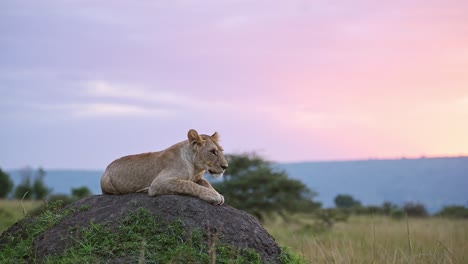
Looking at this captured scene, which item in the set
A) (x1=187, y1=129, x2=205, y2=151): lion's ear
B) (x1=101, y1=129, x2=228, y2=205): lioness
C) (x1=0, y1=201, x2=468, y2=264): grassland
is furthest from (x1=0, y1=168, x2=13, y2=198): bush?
(x1=187, y1=129, x2=205, y2=151): lion's ear

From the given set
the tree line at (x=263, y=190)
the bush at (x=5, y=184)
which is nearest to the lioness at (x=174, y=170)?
the tree line at (x=263, y=190)

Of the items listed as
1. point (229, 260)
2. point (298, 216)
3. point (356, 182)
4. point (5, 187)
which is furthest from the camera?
point (356, 182)

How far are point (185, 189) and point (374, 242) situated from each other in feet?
10.1

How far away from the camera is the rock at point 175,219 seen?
7.58 m

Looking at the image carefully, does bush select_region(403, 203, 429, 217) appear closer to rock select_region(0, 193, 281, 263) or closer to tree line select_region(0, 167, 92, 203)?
tree line select_region(0, 167, 92, 203)

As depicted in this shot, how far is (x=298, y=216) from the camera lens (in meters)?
29.0

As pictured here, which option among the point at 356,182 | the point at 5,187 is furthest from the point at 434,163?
the point at 5,187

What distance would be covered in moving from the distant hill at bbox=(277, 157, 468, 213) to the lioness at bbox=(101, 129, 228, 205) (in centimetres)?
10457

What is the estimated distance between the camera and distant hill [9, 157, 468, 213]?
120688 millimetres

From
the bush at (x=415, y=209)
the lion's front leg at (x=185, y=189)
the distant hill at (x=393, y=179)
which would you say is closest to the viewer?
the lion's front leg at (x=185, y=189)

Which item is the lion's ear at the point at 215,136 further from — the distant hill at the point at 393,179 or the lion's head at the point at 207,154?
the distant hill at the point at 393,179

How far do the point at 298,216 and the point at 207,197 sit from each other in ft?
70.4

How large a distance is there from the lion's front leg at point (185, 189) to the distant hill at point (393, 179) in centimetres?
10513

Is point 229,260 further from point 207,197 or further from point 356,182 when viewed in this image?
point 356,182
